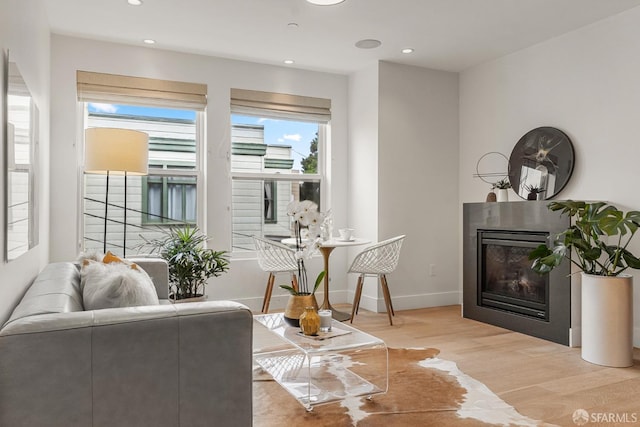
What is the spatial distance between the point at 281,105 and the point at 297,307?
2.78m

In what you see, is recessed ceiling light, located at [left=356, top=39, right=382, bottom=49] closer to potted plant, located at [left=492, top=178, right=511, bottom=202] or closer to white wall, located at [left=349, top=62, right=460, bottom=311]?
white wall, located at [left=349, top=62, right=460, bottom=311]

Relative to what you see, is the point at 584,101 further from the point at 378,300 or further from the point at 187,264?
the point at 187,264

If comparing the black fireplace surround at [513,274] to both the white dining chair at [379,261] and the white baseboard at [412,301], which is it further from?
the white dining chair at [379,261]

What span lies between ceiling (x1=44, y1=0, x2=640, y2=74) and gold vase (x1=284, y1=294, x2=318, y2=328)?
2114mm

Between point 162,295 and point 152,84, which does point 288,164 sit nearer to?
point 152,84

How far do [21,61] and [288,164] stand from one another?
3.10 metres

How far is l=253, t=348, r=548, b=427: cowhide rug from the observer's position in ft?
7.55

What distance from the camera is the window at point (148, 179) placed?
14.1 ft

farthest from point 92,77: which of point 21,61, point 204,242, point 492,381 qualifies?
point 492,381

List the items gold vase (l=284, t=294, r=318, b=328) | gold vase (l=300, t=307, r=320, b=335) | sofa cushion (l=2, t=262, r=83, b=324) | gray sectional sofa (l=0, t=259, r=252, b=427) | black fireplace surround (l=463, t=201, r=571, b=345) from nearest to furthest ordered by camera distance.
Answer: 1. gray sectional sofa (l=0, t=259, r=252, b=427)
2. sofa cushion (l=2, t=262, r=83, b=324)
3. gold vase (l=300, t=307, r=320, b=335)
4. gold vase (l=284, t=294, r=318, b=328)
5. black fireplace surround (l=463, t=201, r=571, b=345)

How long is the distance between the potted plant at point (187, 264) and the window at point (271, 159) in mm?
668

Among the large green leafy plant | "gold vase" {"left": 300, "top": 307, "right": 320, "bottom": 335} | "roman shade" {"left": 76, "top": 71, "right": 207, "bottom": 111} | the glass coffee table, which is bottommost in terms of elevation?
the glass coffee table

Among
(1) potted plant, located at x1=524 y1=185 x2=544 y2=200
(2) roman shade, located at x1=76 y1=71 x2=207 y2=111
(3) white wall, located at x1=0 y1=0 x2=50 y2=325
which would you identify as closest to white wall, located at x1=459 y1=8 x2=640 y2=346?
(1) potted plant, located at x1=524 y1=185 x2=544 y2=200

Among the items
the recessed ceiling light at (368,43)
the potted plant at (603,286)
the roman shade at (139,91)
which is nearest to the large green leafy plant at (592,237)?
the potted plant at (603,286)
